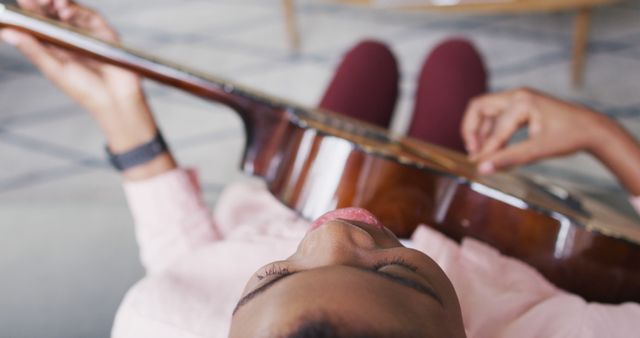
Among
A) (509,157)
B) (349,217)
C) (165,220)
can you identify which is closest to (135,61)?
(165,220)

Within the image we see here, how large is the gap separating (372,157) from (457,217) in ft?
0.42

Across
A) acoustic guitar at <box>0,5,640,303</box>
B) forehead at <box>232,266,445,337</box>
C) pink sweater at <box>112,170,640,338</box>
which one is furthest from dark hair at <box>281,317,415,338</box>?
acoustic guitar at <box>0,5,640,303</box>

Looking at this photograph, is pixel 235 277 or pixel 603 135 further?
pixel 603 135

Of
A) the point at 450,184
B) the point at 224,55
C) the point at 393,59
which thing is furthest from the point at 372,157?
the point at 224,55

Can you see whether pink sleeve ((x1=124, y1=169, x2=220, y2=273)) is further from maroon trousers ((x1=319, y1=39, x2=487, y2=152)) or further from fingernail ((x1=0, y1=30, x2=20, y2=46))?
maroon trousers ((x1=319, y1=39, x2=487, y2=152))

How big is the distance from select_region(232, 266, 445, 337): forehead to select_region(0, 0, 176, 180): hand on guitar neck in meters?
0.38

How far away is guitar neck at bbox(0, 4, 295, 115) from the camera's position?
583 millimetres

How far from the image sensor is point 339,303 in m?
0.29

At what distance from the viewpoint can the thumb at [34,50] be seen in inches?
23.2

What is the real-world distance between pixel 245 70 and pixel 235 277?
1.04 m

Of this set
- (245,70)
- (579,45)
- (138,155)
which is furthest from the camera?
(245,70)

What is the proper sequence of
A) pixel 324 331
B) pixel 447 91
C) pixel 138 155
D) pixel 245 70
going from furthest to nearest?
pixel 245 70 < pixel 447 91 < pixel 138 155 < pixel 324 331

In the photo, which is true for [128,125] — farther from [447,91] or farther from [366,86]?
[447,91]

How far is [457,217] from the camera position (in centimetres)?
61
